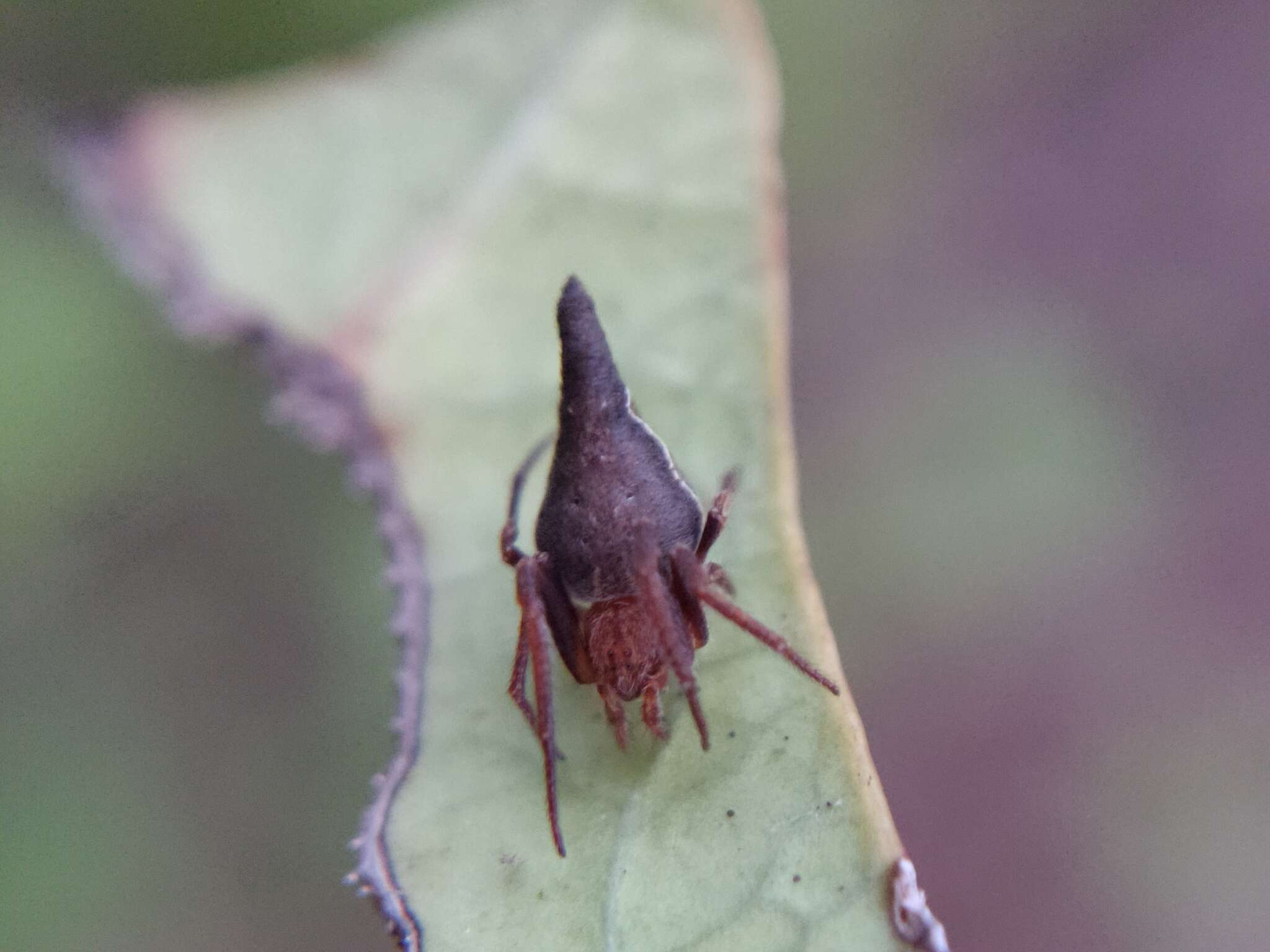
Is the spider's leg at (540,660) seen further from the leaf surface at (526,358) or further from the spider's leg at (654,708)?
the spider's leg at (654,708)

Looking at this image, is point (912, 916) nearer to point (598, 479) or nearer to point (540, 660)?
point (540, 660)

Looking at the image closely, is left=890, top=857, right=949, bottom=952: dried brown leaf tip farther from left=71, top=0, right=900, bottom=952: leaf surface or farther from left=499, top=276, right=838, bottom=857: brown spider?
left=499, top=276, right=838, bottom=857: brown spider

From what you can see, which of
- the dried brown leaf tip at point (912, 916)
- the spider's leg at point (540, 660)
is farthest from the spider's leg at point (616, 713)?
the dried brown leaf tip at point (912, 916)

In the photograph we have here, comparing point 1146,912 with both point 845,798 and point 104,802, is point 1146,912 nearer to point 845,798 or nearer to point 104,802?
point 845,798

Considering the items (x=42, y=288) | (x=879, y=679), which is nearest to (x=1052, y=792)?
(x=879, y=679)

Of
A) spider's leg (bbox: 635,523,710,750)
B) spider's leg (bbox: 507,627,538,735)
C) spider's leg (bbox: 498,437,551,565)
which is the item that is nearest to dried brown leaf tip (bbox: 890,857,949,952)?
spider's leg (bbox: 635,523,710,750)

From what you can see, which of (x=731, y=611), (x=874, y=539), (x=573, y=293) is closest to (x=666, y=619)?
(x=731, y=611)
